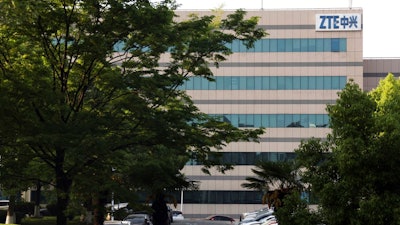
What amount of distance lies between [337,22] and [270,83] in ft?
34.5

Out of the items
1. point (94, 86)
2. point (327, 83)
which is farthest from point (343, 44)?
point (94, 86)

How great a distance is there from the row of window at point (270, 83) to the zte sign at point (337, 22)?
5.72 m

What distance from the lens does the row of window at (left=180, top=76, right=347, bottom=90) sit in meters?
79.6

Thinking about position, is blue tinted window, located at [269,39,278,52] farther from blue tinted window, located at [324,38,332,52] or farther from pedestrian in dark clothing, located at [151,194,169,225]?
pedestrian in dark clothing, located at [151,194,169,225]

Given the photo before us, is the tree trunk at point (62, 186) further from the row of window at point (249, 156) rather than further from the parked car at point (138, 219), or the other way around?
the row of window at point (249, 156)

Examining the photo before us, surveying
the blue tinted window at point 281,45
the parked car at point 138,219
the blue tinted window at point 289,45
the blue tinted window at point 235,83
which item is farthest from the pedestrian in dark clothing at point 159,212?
the blue tinted window at point 289,45

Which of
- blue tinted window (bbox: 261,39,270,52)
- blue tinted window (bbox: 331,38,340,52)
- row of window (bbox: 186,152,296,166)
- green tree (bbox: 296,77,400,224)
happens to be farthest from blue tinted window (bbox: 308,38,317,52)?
green tree (bbox: 296,77,400,224)

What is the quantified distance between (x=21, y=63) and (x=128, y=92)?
4153 millimetres

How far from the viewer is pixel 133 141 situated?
82.9 feet

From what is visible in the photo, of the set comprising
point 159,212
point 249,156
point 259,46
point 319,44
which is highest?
point 319,44

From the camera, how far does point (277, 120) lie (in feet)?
263

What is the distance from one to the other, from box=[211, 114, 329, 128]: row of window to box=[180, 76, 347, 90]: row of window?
3292 mm

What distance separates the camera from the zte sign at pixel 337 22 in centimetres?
7888

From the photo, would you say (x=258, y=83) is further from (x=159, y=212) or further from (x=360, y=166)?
(x=360, y=166)
